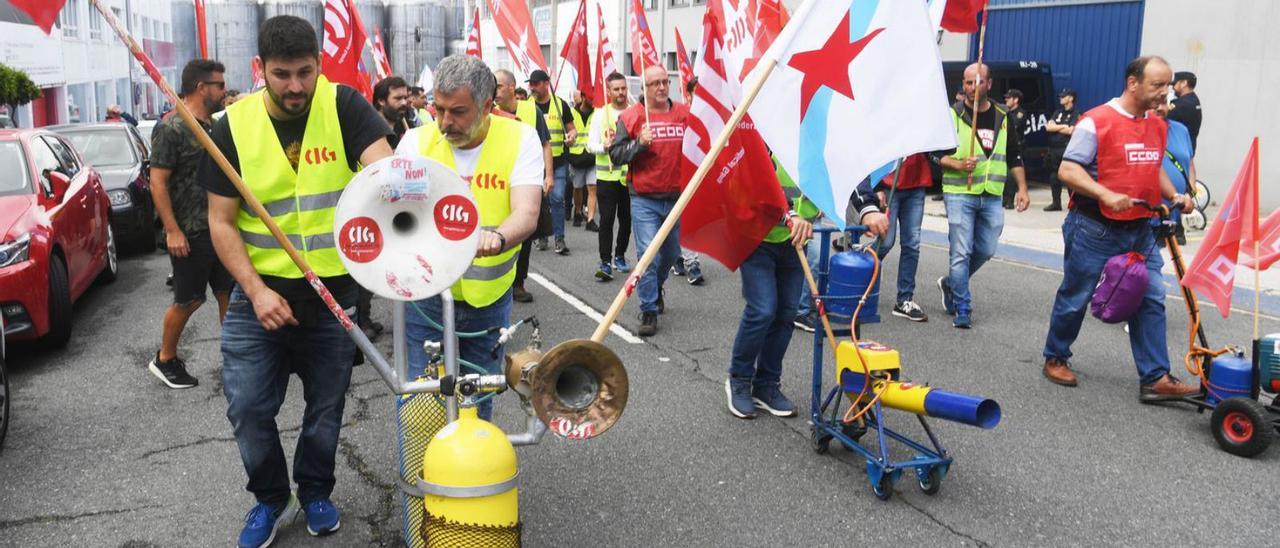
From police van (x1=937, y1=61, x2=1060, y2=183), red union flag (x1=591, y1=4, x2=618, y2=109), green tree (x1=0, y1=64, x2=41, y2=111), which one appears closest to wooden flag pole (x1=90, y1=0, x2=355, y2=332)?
red union flag (x1=591, y1=4, x2=618, y2=109)

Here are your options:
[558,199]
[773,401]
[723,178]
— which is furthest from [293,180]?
[558,199]

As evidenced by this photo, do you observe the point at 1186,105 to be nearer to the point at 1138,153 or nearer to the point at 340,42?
the point at 1138,153

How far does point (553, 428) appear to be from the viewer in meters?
3.01

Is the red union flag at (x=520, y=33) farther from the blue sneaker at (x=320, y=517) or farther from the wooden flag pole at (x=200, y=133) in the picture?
the wooden flag pole at (x=200, y=133)

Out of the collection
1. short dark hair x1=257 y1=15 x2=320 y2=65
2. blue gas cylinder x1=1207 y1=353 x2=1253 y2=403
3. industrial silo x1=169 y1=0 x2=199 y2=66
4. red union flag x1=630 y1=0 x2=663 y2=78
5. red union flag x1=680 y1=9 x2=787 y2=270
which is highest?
industrial silo x1=169 y1=0 x2=199 y2=66

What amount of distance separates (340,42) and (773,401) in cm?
595

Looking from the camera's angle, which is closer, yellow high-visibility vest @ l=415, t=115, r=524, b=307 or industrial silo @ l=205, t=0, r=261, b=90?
yellow high-visibility vest @ l=415, t=115, r=524, b=307

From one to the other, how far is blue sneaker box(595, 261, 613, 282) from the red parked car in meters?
4.14

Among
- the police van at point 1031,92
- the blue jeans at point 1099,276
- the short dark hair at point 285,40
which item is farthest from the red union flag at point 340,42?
the police van at point 1031,92

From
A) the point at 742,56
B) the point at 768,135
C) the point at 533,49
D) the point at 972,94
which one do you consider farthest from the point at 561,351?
the point at 533,49

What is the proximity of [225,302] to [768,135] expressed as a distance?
3722 millimetres

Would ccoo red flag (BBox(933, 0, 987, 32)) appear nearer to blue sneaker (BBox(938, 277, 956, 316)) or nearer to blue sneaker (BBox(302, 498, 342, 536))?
blue sneaker (BBox(938, 277, 956, 316))

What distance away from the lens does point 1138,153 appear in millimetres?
6016

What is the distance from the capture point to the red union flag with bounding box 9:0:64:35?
3.00m
